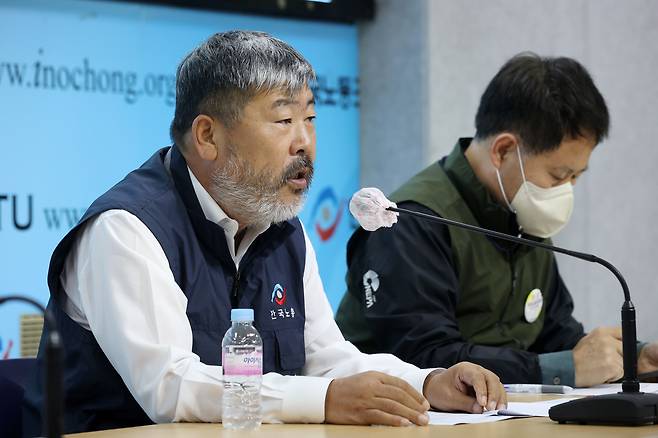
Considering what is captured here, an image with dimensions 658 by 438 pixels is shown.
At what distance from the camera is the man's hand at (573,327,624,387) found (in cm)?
298

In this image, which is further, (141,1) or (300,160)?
(141,1)

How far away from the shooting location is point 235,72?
103 inches

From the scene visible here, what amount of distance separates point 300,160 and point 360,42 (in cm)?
245

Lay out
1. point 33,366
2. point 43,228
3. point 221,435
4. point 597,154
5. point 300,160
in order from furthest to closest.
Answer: point 597,154 < point 43,228 < point 300,160 < point 33,366 < point 221,435

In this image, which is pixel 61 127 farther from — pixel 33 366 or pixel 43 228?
pixel 33 366

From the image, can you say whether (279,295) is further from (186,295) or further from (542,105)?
(542,105)

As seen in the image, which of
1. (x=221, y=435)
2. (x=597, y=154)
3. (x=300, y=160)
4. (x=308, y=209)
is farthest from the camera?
(x=597, y=154)

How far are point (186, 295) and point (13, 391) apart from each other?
42cm

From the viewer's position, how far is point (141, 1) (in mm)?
4398

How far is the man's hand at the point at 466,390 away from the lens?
236 cm

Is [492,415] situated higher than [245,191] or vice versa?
[245,191]

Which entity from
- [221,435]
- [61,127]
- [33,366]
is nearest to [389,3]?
[61,127]

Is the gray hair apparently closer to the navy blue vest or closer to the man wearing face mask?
the navy blue vest

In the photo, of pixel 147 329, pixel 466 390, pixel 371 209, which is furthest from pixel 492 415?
pixel 147 329
